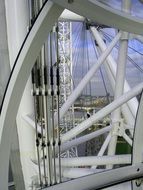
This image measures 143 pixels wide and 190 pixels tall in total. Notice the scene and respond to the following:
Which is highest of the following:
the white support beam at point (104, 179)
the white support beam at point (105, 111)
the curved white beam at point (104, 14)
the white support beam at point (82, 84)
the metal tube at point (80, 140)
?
the curved white beam at point (104, 14)

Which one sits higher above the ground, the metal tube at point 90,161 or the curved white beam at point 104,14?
the curved white beam at point 104,14

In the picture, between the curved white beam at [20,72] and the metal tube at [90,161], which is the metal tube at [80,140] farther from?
the curved white beam at [20,72]

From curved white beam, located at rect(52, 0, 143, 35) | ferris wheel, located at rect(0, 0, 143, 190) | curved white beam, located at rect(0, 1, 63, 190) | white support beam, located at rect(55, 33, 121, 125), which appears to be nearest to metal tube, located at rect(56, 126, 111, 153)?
ferris wheel, located at rect(0, 0, 143, 190)

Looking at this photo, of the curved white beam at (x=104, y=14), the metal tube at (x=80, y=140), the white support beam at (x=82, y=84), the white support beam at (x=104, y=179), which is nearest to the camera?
the curved white beam at (x=104, y=14)

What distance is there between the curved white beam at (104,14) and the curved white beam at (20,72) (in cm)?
12

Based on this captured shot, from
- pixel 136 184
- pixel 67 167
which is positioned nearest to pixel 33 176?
pixel 67 167

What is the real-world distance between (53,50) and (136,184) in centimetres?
170

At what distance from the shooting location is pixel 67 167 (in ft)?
13.1

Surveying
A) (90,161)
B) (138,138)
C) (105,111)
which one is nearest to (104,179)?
(138,138)

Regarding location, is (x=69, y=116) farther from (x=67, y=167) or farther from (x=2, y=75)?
(x=2, y=75)

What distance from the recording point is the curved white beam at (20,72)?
2.37 m

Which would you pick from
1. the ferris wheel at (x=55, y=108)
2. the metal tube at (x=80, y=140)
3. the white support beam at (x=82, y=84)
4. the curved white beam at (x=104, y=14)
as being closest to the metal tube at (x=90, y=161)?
the ferris wheel at (x=55, y=108)

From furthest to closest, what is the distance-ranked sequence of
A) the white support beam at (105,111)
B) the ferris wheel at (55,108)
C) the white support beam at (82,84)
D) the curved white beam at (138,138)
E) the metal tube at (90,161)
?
the white support beam at (82,84)
the white support beam at (105,111)
the metal tube at (90,161)
the curved white beam at (138,138)
the ferris wheel at (55,108)

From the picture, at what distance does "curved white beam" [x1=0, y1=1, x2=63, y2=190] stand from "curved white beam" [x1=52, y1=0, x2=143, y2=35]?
12cm
